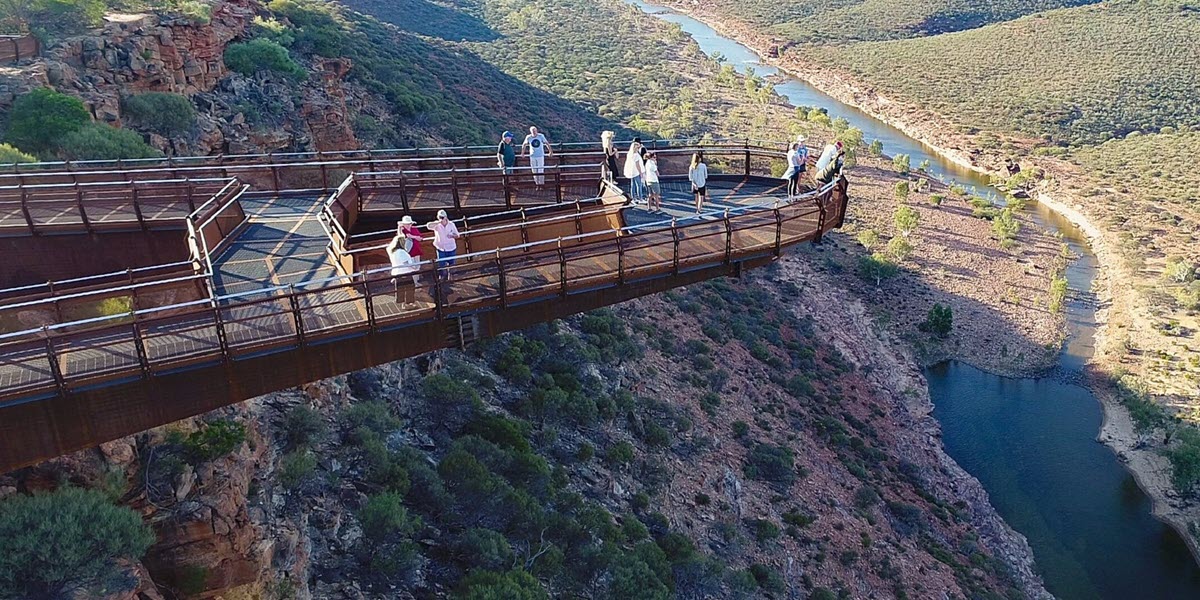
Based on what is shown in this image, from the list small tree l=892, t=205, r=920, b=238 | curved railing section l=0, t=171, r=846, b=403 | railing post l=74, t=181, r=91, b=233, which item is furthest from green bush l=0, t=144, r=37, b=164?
small tree l=892, t=205, r=920, b=238

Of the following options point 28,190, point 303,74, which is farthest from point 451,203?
point 303,74

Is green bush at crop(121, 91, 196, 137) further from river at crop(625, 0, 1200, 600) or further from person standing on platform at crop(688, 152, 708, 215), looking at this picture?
river at crop(625, 0, 1200, 600)

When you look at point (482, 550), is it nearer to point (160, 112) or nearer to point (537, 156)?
point (537, 156)

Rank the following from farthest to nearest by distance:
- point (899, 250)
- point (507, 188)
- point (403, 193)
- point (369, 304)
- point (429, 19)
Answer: point (429, 19) < point (899, 250) < point (507, 188) < point (403, 193) < point (369, 304)

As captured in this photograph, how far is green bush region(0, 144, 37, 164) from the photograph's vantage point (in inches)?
765

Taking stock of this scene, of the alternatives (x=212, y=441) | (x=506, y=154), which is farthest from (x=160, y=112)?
(x=212, y=441)

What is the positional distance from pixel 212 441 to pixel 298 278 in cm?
308

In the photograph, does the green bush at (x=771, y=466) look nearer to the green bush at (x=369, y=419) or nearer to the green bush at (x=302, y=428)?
the green bush at (x=369, y=419)

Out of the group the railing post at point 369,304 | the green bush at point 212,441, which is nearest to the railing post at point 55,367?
the green bush at point 212,441

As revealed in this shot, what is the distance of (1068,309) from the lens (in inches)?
1971

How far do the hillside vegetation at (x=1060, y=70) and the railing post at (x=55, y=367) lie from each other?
93.0m

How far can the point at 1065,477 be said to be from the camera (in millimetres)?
35406

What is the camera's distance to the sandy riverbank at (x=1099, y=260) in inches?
1361

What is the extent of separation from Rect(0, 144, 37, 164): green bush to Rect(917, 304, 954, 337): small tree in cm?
4376
